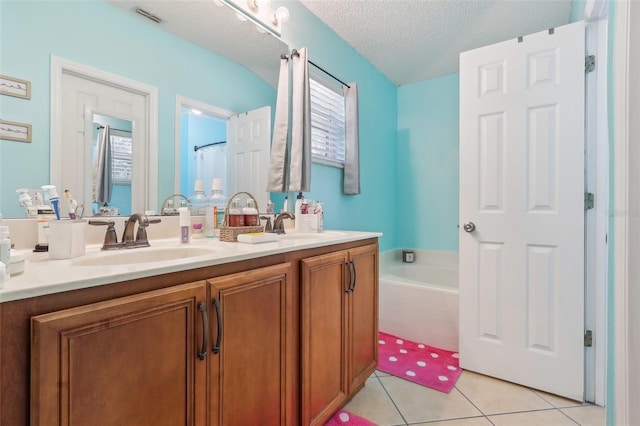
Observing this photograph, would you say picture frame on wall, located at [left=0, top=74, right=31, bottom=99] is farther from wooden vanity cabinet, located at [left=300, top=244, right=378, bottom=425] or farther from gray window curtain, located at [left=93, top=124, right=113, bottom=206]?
wooden vanity cabinet, located at [left=300, top=244, right=378, bottom=425]

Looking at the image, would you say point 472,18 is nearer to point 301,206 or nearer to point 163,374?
point 301,206

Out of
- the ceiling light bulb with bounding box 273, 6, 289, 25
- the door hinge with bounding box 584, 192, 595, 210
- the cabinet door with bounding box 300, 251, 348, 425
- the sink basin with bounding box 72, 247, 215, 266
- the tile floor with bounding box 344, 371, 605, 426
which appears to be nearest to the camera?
the sink basin with bounding box 72, 247, 215, 266

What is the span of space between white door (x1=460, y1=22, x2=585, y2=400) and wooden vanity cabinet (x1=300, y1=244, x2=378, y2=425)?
0.70 meters

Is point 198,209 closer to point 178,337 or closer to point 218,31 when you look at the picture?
point 178,337

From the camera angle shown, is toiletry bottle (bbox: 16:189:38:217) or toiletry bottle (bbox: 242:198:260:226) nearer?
toiletry bottle (bbox: 16:189:38:217)

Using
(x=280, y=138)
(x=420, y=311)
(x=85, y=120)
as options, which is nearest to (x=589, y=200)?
(x=420, y=311)

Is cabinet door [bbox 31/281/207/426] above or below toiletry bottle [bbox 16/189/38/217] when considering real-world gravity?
below

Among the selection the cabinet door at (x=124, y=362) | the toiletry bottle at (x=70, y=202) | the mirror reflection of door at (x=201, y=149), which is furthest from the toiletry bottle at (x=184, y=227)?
the cabinet door at (x=124, y=362)

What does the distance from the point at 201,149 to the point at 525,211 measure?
1763 mm

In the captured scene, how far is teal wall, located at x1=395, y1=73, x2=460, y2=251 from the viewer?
9.68ft

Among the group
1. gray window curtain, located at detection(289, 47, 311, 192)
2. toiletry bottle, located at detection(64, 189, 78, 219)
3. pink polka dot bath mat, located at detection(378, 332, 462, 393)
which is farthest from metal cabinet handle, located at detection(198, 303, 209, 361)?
pink polka dot bath mat, located at detection(378, 332, 462, 393)

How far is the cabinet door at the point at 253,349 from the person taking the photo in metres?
0.87

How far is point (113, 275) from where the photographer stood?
65 cm

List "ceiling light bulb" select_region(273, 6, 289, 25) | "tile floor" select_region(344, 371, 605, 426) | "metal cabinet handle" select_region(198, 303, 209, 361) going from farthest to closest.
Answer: "ceiling light bulb" select_region(273, 6, 289, 25) → "tile floor" select_region(344, 371, 605, 426) → "metal cabinet handle" select_region(198, 303, 209, 361)
